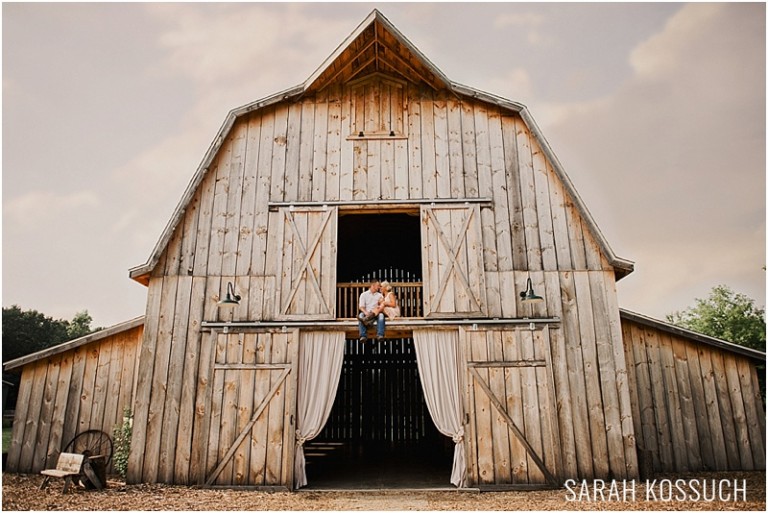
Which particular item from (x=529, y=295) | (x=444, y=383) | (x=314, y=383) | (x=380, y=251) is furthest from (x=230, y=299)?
(x=380, y=251)

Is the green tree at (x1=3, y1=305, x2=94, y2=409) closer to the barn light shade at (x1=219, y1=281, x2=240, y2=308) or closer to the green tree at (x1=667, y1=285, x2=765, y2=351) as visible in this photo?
the barn light shade at (x1=219, y1=281, x2=240, y2=308)

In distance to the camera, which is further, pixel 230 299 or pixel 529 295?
pixel 230 299

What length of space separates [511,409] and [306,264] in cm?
462

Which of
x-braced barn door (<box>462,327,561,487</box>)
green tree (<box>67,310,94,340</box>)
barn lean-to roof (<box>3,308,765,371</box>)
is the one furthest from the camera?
green tree (<box>67,310,94,340</box>)

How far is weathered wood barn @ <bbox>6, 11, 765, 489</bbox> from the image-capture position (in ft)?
29.7

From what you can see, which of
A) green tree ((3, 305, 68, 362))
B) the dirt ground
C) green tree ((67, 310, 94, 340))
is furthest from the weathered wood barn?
green tree ((67, 310, 94, 340))

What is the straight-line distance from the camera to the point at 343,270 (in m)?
16.7

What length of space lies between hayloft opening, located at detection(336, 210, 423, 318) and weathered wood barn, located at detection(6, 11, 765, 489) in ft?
8.03

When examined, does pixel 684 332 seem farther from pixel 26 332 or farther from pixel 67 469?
pixel 26 332

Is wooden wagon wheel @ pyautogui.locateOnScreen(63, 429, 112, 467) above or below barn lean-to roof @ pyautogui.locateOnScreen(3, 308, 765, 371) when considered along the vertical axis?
below

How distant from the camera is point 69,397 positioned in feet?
34.1

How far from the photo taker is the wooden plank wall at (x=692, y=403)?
32.9ft

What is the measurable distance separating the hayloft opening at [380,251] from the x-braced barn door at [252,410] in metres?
2.78

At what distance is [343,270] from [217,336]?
7434 mm
